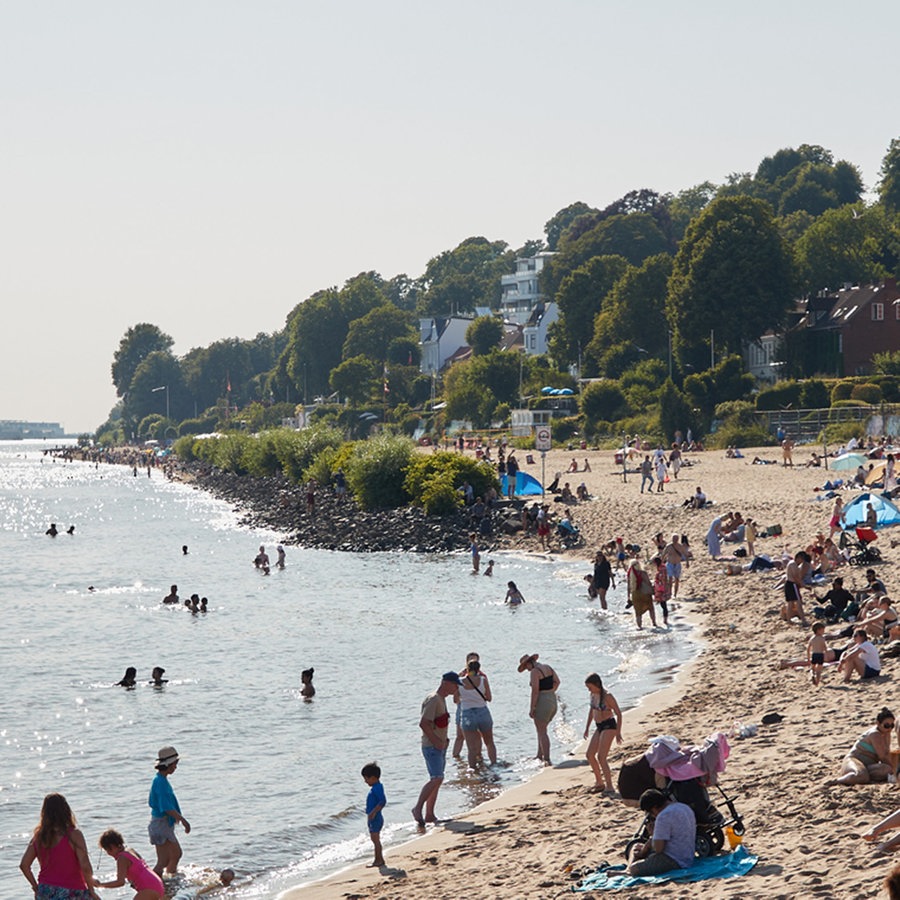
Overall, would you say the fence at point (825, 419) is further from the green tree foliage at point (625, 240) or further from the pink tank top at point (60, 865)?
the green tree foliage at point (625, 240)

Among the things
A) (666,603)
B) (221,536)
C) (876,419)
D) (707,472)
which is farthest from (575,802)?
(221,536)

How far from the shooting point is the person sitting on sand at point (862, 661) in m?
19.1

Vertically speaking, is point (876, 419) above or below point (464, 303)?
below

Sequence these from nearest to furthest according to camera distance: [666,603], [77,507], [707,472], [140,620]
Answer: [666,603], [140,620], [707,472], [77,507]

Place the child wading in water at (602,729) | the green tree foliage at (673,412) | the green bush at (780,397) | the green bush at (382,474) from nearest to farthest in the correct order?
the child wading in water at (602,729) < the green bush at (382,474) < the green bush at (780,397) < the green tree foliage at (673,412)

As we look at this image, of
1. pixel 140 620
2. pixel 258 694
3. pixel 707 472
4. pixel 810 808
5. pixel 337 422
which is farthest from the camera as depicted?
pixel 337 422

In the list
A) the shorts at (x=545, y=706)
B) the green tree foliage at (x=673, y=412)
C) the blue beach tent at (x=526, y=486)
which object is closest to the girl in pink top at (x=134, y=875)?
the shorts at (x=545, y=706)

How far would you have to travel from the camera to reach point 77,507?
355 feet

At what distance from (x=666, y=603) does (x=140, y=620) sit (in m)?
17.7

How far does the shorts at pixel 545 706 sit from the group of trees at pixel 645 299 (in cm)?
5615

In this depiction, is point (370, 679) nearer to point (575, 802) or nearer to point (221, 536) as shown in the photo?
point (575, 802)

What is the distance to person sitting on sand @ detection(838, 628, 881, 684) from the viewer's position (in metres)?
19.1

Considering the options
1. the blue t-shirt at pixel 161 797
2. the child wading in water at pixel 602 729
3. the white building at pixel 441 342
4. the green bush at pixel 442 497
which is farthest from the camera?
the white building at pixel 441 342

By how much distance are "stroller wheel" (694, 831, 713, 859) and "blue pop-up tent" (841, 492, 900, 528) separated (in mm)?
23390
